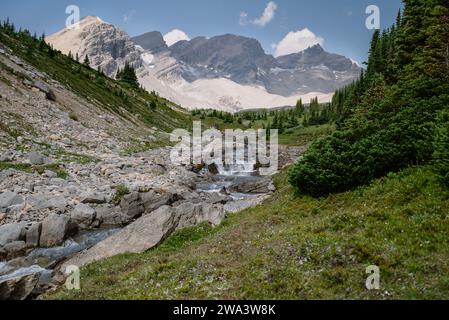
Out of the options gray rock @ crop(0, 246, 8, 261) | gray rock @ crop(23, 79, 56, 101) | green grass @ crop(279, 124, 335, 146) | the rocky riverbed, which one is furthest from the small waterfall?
green grass @ crop(279, 124, 335, 146)

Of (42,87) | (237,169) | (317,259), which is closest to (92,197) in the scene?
(317,259)

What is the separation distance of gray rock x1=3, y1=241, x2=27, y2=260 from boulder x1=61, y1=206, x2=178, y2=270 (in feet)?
11.0

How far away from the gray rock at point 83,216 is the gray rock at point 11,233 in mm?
3564

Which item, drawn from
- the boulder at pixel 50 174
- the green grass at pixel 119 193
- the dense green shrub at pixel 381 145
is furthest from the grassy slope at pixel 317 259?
the boulder at pixel 50 174

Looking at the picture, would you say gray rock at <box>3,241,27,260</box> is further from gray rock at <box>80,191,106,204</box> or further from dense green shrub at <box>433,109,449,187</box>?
dense green shrub at <box>433,109,449,187</box>

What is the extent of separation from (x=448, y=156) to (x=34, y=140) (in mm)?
35804

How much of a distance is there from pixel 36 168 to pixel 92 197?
21.4 ft

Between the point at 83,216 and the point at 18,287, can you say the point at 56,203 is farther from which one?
the point at 18,287

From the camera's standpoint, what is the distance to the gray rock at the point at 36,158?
3017 cm

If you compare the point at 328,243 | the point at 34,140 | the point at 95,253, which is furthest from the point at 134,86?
the point at 328,243

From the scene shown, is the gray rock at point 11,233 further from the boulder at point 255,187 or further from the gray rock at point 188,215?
the boulder at point 255,187

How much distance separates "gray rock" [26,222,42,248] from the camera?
19.9m

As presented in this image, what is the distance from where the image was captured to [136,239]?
18531mm
